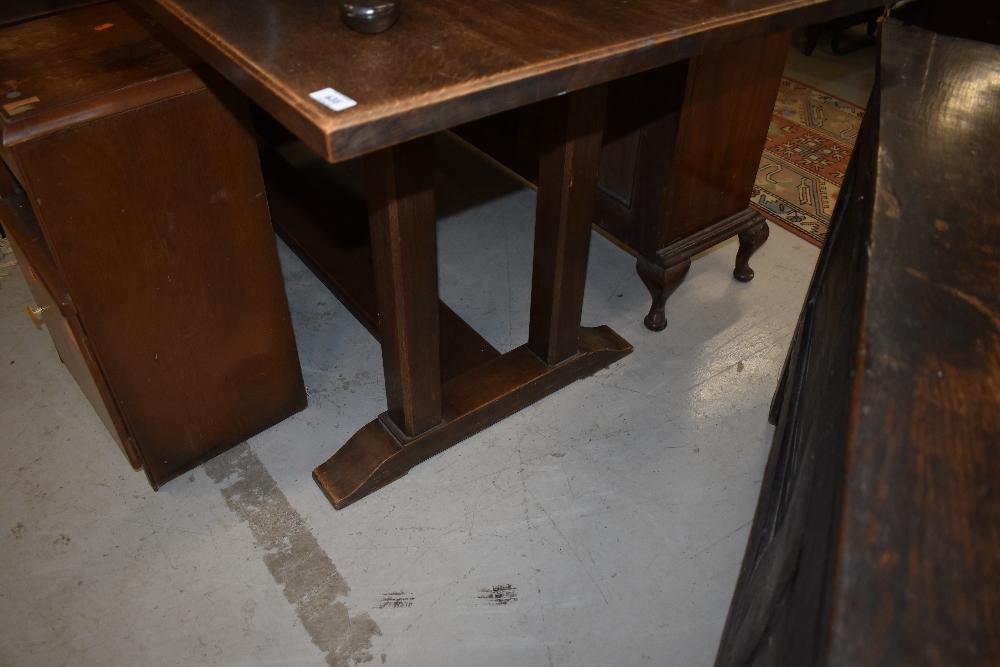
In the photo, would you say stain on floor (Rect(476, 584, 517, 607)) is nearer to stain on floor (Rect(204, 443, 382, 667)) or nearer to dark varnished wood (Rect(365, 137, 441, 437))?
stain on floor (Rect(204, 443, 382, 667))

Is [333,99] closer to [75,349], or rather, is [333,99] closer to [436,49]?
[436,49]


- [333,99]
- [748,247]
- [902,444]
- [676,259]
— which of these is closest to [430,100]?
[333,99]

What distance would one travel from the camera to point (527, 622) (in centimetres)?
146

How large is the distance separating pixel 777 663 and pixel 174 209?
1225mm

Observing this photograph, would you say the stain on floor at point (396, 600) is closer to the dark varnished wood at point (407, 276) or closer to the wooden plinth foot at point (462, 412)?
the wooden plinth foot at point (462, 412)

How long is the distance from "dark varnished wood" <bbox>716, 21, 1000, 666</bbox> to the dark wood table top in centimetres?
31

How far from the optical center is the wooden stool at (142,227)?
122 cm

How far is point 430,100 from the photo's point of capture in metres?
0.84

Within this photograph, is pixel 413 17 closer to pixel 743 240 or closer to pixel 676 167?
pixel 676 167

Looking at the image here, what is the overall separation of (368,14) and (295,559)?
108 centimetres

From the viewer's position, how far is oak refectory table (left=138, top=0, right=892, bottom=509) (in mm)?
860

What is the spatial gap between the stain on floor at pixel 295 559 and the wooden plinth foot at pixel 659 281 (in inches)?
42.7

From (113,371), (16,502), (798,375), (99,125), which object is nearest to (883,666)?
(798,375)

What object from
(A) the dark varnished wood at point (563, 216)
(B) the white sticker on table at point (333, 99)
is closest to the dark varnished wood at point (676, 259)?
(A) the dark varnished wood at point (563, 216)
